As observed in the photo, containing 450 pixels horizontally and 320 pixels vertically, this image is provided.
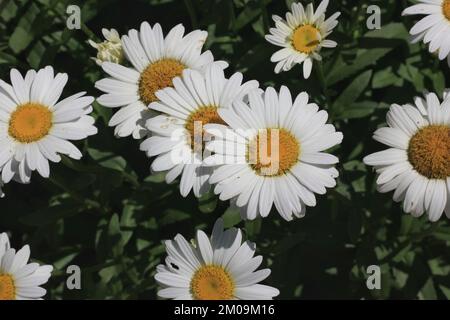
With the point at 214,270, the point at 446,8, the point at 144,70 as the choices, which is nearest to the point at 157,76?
the point at 144,70

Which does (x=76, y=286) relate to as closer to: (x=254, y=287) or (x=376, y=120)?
(x=254, y=287)

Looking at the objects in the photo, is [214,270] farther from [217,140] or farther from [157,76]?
[157,76]

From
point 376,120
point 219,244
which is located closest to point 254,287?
point 219,244

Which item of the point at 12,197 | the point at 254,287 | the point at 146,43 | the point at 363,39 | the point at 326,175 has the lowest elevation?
the point at 254,287

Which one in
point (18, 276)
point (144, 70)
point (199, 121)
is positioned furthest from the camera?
point (144, 70)

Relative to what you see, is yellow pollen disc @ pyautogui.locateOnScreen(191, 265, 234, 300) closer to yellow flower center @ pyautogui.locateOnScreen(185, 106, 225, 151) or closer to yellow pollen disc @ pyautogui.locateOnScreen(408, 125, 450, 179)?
yellow flower center @ pyautogui.locateOnScreen(185, 106, 225, 151)

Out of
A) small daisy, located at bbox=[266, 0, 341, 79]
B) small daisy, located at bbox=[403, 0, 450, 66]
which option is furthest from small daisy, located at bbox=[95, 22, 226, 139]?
small daisy, located at bbox=[403, 0, 450, 66]

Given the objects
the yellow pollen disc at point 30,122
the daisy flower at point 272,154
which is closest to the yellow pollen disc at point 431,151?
the daisy flower at point 272,154
